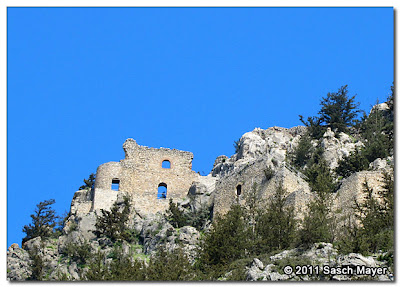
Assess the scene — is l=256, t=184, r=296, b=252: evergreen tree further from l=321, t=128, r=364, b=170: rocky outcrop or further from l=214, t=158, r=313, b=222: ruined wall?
l=321, t=128, r=364, b=170: rocky outcrop

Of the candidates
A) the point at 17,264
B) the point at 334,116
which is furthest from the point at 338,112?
the point at 17,264

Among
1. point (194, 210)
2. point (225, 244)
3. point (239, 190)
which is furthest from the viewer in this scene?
point (194, 210)

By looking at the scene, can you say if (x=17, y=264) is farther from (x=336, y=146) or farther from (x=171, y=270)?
(x=336, y=146)

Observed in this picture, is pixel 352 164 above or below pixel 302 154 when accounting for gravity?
below

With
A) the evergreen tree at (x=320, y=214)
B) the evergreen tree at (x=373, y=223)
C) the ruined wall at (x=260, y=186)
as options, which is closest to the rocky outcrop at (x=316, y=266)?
the evergreen tree at (x=373, y=223)

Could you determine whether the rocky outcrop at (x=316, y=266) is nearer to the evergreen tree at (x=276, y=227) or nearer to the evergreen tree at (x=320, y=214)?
the evergreen tree at (x=320, y=214)

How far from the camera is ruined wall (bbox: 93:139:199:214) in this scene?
49.2m

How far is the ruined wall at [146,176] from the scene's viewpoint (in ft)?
162

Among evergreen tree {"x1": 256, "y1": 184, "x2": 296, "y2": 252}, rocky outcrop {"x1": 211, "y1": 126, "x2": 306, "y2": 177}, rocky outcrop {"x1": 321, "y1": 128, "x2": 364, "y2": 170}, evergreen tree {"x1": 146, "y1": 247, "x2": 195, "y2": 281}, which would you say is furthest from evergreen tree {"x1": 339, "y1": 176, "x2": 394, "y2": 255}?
rocky outcrop {"x1": 211, "y1": 126, "x2": 306, "y2": 177}

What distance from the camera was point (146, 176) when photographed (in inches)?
2007

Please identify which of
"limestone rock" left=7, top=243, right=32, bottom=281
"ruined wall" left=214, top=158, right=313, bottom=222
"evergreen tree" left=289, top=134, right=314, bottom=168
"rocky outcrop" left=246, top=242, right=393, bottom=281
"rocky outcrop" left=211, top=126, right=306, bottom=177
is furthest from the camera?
"rocky outcrop" left=211, top=126, right=306, bottom=177

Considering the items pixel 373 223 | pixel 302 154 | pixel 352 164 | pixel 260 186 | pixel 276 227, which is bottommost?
pixel 373 223

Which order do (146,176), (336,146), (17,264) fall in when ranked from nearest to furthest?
(17,264) < (336,146) < (146,176)

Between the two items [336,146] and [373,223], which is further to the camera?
[336,146]
